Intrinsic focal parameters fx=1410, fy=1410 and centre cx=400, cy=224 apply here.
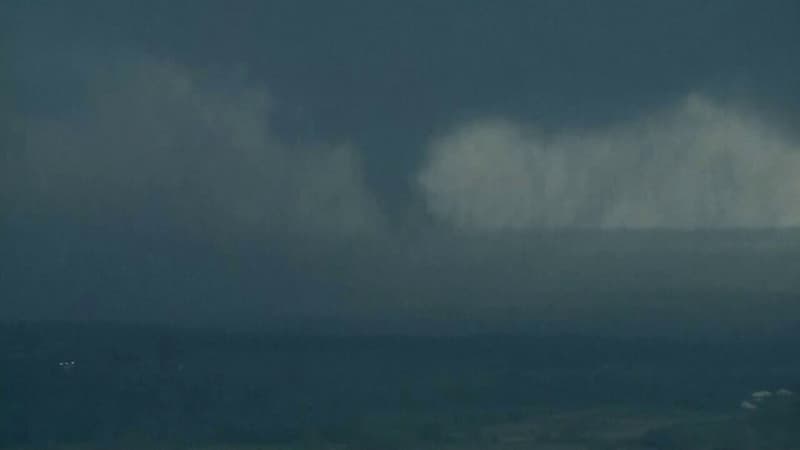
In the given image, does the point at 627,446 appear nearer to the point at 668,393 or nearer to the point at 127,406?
the point at 668,393

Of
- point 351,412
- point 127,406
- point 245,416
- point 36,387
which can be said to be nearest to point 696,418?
point 351,412

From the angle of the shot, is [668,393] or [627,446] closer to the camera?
[627,446]

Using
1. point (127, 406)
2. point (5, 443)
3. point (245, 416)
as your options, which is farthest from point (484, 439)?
point (5, 443)

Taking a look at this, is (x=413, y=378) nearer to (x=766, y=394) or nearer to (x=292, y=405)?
(x=292, y=405)

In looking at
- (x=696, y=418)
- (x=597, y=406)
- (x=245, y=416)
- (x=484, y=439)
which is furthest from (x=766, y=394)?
(x=245, y=416)

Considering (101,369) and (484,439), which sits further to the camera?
(101,369)

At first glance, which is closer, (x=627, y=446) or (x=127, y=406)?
(x=627, y=446)

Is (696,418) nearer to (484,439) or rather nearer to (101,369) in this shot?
(484,439)
